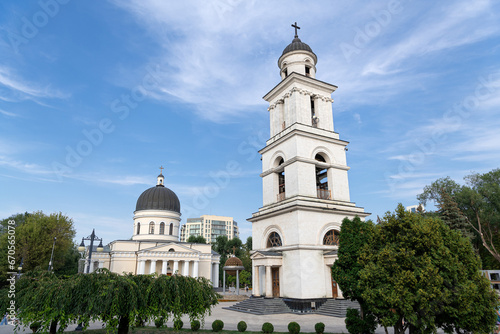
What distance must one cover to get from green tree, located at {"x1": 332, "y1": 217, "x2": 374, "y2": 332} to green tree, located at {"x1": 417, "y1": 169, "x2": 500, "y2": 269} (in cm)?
2529

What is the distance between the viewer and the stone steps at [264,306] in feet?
71.6

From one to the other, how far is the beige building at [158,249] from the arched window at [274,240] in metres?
20.9

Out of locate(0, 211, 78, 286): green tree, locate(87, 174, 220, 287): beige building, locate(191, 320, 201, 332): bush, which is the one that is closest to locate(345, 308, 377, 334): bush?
locate(191, 320, 201, 332): bush

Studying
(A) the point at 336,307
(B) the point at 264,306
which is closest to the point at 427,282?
(A) the point at 336,307

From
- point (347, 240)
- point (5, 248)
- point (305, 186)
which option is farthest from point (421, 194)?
point (5, 248)

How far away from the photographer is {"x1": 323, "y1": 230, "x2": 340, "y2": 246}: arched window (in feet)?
78.6

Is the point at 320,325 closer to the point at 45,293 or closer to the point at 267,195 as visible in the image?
the point at 45,293

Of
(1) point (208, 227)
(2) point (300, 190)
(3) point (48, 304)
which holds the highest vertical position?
(1) point (208, 227)

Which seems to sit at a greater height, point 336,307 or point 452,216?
point 452,216

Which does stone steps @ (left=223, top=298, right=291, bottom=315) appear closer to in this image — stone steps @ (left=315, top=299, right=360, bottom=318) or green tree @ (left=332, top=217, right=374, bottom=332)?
stone steps @ (left=315, top=299, right=360, bottom=318)

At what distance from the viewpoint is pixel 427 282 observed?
33.2ft

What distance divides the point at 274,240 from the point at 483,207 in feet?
79.5

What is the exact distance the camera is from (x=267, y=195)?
90.9 feet

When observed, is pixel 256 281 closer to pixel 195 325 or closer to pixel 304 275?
pixel 304 275
